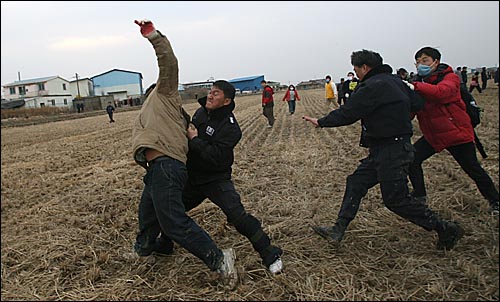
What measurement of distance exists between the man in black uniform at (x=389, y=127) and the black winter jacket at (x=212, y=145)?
886 mm

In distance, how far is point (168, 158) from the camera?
319cm

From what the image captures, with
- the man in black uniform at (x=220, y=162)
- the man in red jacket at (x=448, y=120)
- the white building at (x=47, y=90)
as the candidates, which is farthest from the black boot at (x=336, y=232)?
the white building at (x=47, y=90)

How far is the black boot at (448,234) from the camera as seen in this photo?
3.60m

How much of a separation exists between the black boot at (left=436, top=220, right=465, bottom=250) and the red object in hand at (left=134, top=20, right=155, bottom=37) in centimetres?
276

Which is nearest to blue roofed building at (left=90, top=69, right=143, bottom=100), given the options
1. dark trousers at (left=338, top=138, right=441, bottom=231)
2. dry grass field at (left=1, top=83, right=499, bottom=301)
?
dry grass field at (left=1, top=83, right=499, bottom=301)

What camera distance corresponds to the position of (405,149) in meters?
3.57

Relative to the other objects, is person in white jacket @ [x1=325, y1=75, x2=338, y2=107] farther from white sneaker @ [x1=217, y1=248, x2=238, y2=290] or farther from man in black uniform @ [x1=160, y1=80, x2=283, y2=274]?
white sneaker @ [x1=217, y1=248, x2=238, y2=290]

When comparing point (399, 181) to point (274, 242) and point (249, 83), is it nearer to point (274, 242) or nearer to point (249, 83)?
point (274, 242)

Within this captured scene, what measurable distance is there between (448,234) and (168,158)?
2.40 m

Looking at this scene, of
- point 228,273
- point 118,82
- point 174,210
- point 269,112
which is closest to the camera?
point 174,210

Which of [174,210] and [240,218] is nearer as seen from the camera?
[174,210]

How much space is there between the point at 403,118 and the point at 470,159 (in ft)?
3.98

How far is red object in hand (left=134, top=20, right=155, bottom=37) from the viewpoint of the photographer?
117 inches

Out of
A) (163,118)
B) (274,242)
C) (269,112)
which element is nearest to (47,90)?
(269,112)
